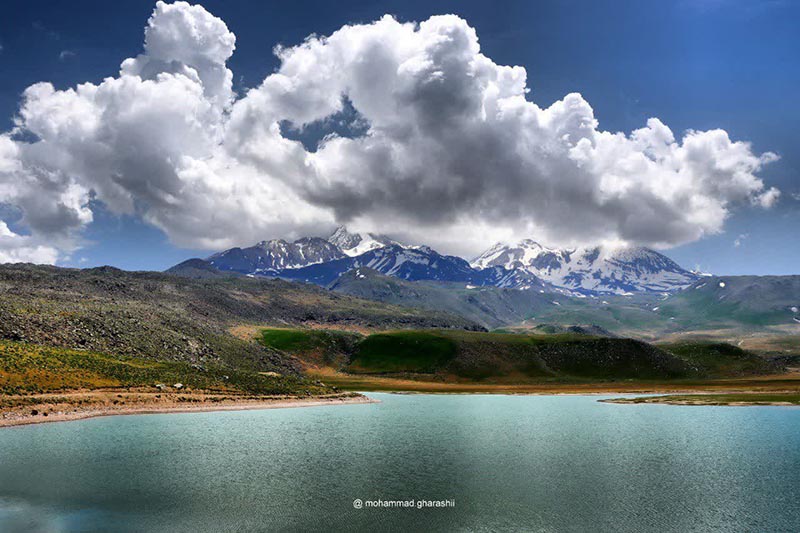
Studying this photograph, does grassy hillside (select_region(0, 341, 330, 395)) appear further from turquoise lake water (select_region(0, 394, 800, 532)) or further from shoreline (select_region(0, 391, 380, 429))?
turquoise lake water (select_region(0, 394, 800, 532))

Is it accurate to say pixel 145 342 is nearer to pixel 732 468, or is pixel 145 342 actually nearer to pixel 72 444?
pixel 72 444

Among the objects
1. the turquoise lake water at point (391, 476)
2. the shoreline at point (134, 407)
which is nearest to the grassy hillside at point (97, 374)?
the shoreline at point (134, 407)

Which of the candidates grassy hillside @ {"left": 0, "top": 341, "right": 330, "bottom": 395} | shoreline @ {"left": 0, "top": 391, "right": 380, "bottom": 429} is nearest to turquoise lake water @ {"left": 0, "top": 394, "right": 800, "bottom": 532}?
shoreline @ {"left": 0, "top": 391, "right": 380, "bottom": 429}

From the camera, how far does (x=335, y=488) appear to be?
1927 inches

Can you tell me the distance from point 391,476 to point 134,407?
74402 mm

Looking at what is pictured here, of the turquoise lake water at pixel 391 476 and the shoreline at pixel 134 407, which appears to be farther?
the shoreline at pixel 134 407

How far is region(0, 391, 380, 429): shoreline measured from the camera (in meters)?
85.6

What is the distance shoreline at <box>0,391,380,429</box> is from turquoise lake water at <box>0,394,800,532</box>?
15.8ft

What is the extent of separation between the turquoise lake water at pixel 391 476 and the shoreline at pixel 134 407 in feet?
15.8

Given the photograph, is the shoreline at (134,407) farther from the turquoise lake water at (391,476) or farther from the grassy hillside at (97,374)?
the grassy hillside at (97,374)

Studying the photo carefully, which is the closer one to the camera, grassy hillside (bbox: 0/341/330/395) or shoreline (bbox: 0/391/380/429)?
shoreline (bbox: 0/391/380/429)

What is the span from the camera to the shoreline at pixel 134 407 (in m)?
85.6

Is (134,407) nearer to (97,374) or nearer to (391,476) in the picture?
A: (97,374)

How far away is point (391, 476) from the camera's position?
5409 centimetres
